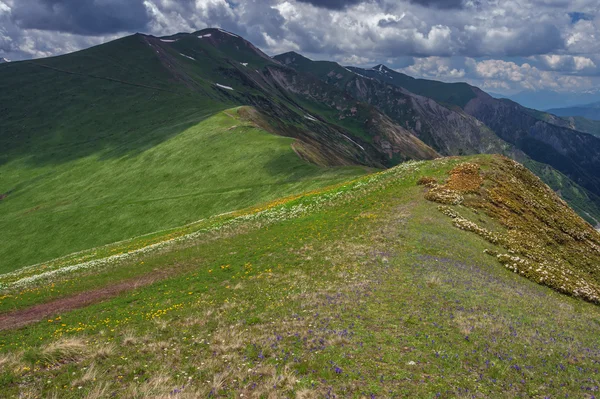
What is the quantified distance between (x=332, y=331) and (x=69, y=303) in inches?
838

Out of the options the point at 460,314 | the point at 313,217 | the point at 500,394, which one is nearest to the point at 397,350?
the point at 500,394

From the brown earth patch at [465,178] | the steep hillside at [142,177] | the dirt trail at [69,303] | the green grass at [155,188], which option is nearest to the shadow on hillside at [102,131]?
the steep hillside at [142,177]

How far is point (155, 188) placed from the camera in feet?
334

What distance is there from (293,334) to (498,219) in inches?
1131

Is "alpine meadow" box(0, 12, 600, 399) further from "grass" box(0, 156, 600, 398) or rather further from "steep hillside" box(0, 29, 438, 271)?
"steep hillside" box(0, 29, 438, 271)

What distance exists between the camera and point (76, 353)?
1641cm

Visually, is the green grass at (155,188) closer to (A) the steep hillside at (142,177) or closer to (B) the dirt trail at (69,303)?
(A) the steep hillside at (142,177)

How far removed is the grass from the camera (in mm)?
13406

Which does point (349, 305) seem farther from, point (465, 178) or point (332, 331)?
point (465, 178)

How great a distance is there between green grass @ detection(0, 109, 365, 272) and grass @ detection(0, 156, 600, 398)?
142ft

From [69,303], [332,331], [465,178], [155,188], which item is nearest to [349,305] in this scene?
[332,331]

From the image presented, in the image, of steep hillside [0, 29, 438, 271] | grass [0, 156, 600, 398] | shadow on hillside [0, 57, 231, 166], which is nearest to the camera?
grass [0, 156, 600, 398]

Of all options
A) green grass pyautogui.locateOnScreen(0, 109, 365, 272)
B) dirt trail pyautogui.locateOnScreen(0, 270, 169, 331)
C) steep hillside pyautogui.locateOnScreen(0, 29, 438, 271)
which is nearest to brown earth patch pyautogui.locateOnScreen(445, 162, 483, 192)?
green grass pyautogui.locateOnScreen(0, 109, 365, 272)

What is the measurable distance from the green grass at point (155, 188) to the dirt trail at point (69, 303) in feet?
149
